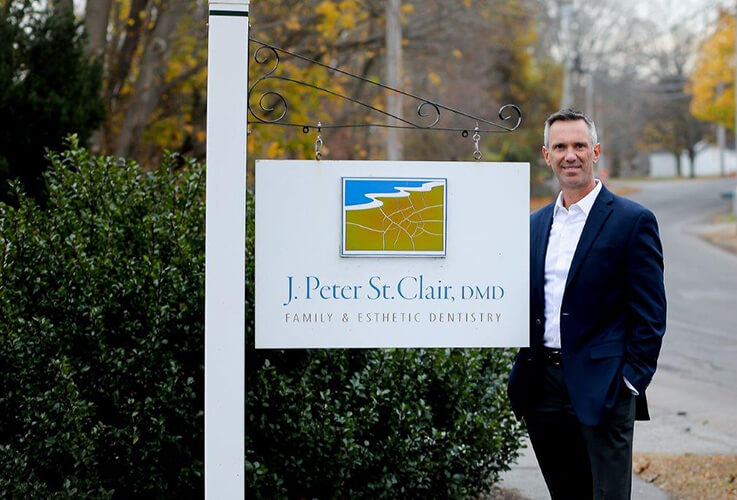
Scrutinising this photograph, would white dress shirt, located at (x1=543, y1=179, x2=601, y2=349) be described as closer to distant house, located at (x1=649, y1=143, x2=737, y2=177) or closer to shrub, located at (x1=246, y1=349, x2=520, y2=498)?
shrub, located at (x1=246, y1=349, x2=520, y2=498)

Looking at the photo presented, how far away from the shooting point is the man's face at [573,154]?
3.60 meters

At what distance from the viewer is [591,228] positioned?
3.57 m

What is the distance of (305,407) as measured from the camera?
451cm

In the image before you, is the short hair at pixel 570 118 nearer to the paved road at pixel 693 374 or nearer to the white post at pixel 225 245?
the white post at pixel 225 245

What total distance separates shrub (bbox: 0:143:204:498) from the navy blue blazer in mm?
1796

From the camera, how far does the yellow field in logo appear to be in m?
3.64

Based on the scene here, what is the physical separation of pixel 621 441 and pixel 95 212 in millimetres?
2835

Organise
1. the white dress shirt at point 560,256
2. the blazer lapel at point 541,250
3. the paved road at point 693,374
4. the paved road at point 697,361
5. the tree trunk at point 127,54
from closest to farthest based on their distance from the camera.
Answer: the white dress shirt at point 560,256 → the blazer lapel at point 541,250 → the paved road at point 693,374 → the paved road at point 697,361 → the tree trunk at point 127,54

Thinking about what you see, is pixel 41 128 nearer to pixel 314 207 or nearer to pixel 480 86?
pixel 314 207

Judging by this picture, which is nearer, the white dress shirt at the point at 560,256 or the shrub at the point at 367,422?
the white dress shirt at the point at 560,256

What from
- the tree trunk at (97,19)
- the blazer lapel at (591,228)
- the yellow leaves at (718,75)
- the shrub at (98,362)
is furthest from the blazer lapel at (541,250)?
the yellow leaves at (718,75)

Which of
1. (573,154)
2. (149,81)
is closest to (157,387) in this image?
(573,154)

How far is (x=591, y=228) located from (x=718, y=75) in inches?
1262

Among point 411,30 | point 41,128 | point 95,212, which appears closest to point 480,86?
point 411,30
